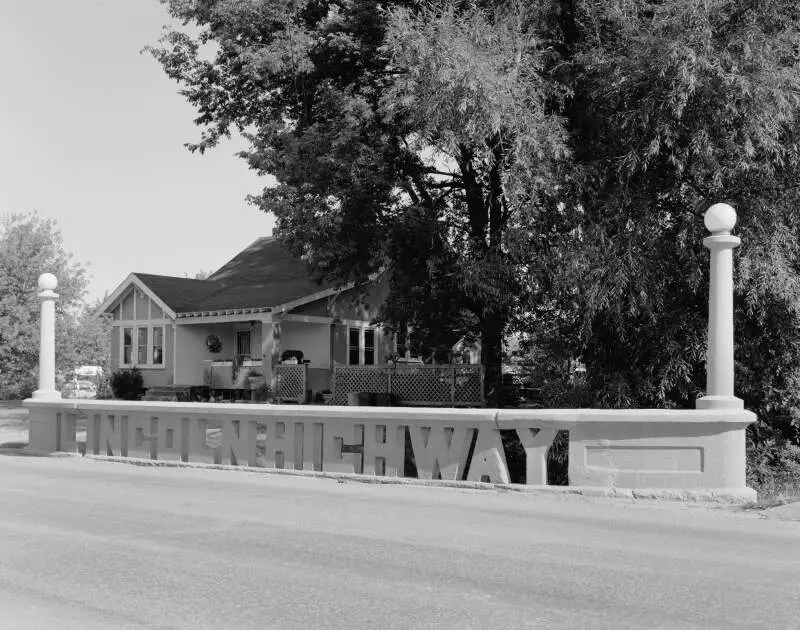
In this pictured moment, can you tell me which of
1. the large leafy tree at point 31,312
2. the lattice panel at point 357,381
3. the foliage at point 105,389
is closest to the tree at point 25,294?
the large leafy tree at point 31,312

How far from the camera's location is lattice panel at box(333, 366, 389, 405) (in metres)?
25.8

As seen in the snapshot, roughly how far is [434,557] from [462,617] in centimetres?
178

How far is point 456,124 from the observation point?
1401 centimetres

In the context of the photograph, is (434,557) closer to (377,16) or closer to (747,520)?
(747,520)

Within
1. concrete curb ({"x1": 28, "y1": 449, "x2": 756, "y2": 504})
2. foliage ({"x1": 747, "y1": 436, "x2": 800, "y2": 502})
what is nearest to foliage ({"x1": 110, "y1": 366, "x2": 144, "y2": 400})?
concrete curb ({"x1": 28, "y1": 449, "x2": 756, "y2": 504})

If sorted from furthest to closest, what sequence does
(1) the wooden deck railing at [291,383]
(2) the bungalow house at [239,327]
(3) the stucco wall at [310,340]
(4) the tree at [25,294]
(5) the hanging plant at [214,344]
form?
(4) the tree at [25,294]
(5) the hanging plant at [214,344]
(3) the stucco wall at [310,340]
(2) the bungalow house at [239,327]
(1) the wooden deck railing at [291,383]

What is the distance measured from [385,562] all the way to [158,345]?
25.7m

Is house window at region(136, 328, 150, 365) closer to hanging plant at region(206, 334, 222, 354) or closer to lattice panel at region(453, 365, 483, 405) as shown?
hanging plant at region(206, 334, 222, 354)

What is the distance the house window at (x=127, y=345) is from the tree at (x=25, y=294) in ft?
44.1

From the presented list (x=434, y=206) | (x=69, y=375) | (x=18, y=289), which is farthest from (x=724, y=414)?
(x=69, y=375)

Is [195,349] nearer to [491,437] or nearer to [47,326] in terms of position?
[47,326]

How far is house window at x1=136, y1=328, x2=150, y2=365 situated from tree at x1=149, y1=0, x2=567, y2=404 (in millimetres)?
11349

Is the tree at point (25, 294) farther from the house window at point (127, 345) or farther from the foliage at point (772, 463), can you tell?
the foliage at point (772, 463)

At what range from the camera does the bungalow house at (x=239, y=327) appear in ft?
93.0
